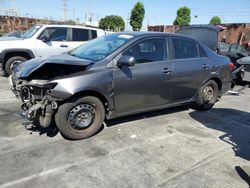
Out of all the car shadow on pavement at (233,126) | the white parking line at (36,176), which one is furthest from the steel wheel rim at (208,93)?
the white parking line at (36,176)

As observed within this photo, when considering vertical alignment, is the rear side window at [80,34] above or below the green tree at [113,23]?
below

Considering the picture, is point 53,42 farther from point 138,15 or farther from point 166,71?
point 138,15

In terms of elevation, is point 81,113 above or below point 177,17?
below

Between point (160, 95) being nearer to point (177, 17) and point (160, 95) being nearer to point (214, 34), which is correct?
point (214, 34)

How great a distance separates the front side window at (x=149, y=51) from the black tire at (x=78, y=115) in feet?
3.55

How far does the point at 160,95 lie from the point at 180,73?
25.3 inches

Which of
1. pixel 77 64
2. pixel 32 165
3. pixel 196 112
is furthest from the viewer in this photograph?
pixel 196 112

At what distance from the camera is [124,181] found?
3.12 meters

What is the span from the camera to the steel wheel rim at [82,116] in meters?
4.07

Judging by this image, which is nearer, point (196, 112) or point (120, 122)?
point (120, 122)

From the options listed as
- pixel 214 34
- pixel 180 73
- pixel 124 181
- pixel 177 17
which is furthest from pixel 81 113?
pixel 177 17

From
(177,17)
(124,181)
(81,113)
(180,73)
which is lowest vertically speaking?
(124,181)

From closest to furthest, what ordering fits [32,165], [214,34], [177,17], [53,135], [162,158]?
[32,165] → [162,158] → [53,135] → [214,34] → [177,17]

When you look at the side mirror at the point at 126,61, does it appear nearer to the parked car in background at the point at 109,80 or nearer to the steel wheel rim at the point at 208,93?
the parked car in background at the point at 109,80
